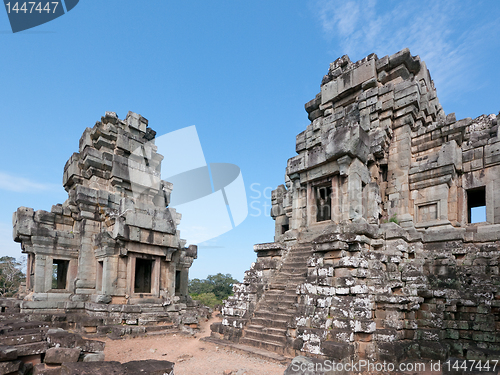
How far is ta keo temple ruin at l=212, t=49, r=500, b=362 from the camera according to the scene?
712 cm

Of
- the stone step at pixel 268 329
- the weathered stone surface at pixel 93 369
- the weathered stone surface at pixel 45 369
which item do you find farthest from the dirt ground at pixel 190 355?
the weathered stone surface at pixel 93 369

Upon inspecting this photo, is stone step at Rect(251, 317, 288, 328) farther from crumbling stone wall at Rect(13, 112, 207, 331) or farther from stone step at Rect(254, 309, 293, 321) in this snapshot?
crumbling stone wall at Rect(13, 112, 207, 331)

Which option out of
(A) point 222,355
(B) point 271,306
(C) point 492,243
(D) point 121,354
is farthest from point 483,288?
(D) point 121,354

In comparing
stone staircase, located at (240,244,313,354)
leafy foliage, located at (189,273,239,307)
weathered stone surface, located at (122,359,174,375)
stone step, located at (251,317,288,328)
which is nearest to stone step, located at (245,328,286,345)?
stone staircase, located at (240,244,313,354)

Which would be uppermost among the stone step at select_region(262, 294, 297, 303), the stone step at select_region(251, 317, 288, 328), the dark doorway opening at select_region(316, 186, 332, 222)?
the dark doorway opening at select_region(316, 186, 332, 222)

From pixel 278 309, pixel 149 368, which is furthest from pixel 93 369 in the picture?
pixel 278 309

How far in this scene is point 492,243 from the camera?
884 cm

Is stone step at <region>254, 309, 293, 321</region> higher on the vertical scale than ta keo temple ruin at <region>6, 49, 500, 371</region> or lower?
lower

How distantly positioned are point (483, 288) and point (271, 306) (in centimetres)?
511

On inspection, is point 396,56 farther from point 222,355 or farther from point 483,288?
point 222,355

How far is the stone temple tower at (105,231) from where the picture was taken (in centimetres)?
1145

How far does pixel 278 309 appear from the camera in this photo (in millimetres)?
8859

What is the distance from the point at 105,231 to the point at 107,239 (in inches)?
20.2

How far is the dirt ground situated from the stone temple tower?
6.72 ft
